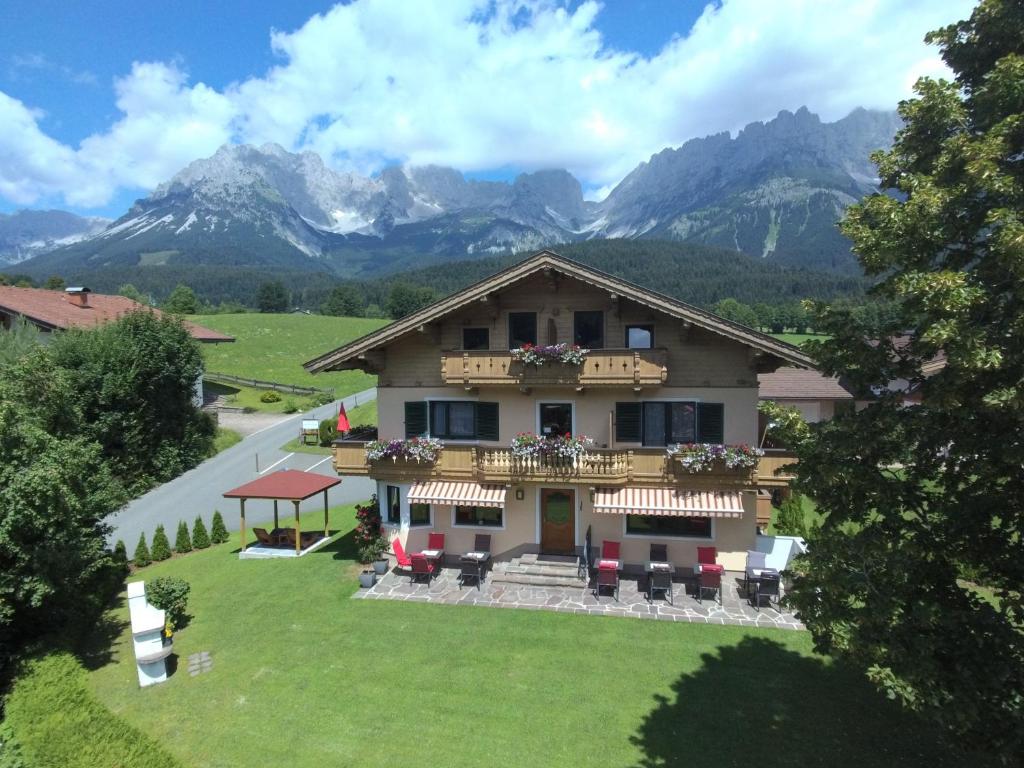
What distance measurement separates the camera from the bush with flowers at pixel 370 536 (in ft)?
66.9

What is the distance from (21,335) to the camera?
101ft

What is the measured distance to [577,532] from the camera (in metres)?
20.2

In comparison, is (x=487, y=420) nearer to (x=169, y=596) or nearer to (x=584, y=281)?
(x=584, y=281)

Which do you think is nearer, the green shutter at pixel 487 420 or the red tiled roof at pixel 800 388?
the green shutter at pixel 487 420

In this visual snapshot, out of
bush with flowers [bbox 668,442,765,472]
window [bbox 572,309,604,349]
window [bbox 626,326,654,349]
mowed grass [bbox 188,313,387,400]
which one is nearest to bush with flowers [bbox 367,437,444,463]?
window [bbox 572,309,604,349]

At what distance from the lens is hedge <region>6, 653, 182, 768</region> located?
902cm

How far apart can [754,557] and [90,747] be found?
17323 millimetres

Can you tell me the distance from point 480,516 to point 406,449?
3.86 meters

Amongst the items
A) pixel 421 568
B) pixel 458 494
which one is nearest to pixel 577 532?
pixel 458 494

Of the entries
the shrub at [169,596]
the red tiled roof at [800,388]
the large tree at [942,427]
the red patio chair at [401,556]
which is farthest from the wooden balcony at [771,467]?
the red tiled roof at [800,388]

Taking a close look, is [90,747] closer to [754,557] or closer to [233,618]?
[233,618]

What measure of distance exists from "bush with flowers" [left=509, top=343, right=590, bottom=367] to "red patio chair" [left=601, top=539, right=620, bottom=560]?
20.9 feet

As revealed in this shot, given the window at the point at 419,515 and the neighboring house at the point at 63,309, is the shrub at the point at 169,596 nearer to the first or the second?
the window at the point at 419,515

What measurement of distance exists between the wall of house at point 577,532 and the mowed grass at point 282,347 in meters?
41.4
